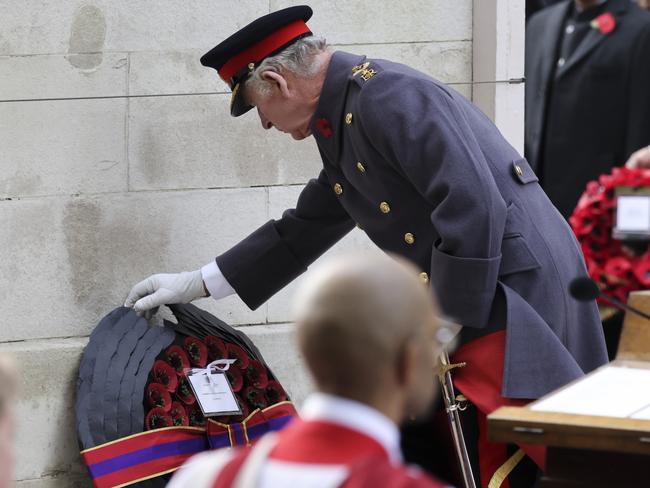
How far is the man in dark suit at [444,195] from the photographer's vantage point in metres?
3.83

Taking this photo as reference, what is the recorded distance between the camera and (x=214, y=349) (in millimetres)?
4984

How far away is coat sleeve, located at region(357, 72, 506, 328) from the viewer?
379 centimetres

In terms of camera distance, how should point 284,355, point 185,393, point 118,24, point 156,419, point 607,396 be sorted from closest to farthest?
point 607,396, point 156,419, point 185,393, point 118,24, point 284,355

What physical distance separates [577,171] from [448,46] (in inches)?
29.5

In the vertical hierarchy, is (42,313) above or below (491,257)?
below

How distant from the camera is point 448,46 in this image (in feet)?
18.0

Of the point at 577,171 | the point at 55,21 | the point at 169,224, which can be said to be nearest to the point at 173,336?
the point at 169,224

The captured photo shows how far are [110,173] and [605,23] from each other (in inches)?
78.1

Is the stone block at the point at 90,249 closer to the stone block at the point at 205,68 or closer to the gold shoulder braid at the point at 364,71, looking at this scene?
the stone block at the point at 205,68

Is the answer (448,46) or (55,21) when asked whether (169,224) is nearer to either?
(55,21)

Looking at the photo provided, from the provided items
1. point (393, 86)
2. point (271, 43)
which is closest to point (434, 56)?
point (271, 43)

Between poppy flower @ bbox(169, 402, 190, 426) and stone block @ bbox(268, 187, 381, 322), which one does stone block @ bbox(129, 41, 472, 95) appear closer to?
stone block @ bbox(268, 187, 381, 322)

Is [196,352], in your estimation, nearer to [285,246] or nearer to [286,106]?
[285,246]

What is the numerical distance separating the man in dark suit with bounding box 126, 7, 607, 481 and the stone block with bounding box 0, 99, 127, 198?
0.81 metres
